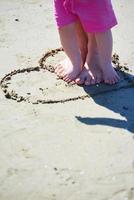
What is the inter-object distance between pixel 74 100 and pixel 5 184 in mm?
733

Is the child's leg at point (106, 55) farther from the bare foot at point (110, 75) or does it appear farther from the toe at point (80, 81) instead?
the toe at point (80, 81)

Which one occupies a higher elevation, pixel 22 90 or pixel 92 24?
pixel 92 24

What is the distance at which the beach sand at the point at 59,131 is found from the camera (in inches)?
76.6

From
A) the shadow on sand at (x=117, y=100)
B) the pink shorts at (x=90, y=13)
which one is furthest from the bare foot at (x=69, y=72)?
the pink shorts at (x=90, y=13)

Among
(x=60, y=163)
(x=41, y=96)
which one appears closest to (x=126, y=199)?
(x=60, y=163)

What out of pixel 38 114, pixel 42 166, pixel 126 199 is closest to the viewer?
pixel 126 199

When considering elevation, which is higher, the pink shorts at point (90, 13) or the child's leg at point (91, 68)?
the pink shorts at point (90, 13)

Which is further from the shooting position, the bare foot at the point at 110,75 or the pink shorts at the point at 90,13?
the bare foot at the point at 110,75

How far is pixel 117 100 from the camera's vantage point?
8.29ft

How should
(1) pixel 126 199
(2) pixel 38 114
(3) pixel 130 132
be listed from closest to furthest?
(1) pixel 126 199 → (3) pixel 130 132 → (2) pixel 38 114

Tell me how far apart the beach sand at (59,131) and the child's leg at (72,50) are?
7 cm

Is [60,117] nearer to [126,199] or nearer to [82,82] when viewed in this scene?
[82,82]

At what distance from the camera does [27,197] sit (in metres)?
1.89

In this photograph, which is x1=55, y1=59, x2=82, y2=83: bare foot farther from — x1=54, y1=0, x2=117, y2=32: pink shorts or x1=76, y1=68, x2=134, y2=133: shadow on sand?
x1=54, y1=0, x2=117, y2=32: pink shorts
